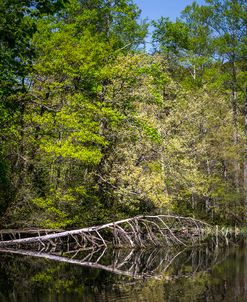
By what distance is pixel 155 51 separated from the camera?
33594 millimetres

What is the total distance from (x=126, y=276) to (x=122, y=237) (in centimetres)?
731

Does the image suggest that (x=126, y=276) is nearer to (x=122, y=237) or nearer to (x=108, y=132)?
(x=122, y=237)

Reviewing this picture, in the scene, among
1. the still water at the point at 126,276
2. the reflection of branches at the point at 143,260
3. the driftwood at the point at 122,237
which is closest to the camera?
the still water at the point at 126,276

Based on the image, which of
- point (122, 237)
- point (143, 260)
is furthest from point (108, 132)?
point (143, 260)

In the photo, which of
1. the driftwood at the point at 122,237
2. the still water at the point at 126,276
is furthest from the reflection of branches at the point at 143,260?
the driftwood at the point at 122,237

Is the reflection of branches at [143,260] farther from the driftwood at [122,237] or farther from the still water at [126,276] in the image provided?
the driftwood at [122,237]

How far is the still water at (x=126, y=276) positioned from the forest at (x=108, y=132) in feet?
11.3

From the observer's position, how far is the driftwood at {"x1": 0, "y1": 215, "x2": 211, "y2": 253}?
64.5 ft

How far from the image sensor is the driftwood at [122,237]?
19.7 metres

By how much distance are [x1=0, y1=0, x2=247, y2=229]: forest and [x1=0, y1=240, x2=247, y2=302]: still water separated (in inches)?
135

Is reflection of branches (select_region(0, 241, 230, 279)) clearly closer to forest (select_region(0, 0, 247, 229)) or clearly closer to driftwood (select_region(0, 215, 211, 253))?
driftwood (select_region(0, 215, 211, 253))

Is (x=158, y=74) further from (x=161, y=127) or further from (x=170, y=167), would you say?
(x=170, y=167)

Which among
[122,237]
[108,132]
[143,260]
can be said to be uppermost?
[108,132]

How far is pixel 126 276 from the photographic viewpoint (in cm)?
1343
